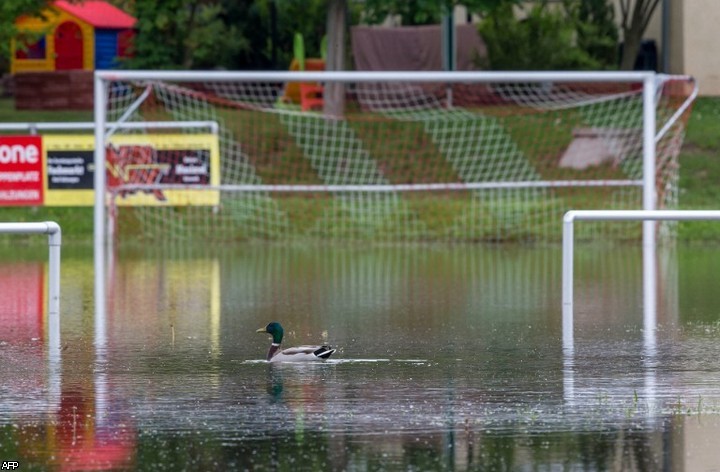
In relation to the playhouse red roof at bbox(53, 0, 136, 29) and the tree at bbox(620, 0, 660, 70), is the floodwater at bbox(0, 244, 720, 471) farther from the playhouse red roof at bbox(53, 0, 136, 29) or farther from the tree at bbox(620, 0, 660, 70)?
the playhouse red roof at bbox(53, 0, 136, 29)

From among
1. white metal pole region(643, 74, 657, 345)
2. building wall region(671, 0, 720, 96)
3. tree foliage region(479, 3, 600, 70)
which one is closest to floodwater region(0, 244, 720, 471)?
white metal pole region(643, 74, 657, 345)

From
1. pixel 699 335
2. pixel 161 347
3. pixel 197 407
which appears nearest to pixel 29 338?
pixel 161 347

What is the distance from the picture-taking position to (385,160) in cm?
3095

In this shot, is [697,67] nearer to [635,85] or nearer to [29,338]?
[635,85]

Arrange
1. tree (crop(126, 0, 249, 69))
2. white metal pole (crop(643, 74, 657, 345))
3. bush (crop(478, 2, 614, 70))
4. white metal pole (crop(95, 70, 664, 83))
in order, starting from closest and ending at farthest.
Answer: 1. white metal pole (crop(643, 74, 657, 345))
2. white metal pole (crop(95, 70, 664, 83))
3. bush (crop(478, 2, 614, 70))
4. tree (crop(126, 0, 249, 69))

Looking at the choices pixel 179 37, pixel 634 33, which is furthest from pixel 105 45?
pixel 634 33

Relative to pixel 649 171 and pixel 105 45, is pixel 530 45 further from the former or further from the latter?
pixel 649 171

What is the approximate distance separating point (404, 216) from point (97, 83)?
201 inches

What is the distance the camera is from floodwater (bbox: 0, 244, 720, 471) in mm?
8984

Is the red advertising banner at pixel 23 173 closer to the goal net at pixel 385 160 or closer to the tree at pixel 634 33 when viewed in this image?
the goal net at pixel 385 160

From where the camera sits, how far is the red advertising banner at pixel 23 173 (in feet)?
84.7

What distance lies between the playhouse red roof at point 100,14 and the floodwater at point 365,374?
83.1 feet

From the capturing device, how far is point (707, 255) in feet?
75.6

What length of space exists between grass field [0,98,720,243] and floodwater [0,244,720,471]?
519 cm
